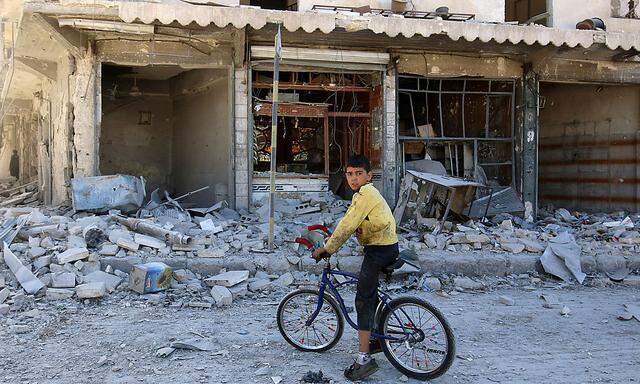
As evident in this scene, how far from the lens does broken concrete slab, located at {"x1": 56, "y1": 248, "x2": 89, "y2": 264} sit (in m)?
6.73

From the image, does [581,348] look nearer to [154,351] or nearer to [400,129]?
[154,351]

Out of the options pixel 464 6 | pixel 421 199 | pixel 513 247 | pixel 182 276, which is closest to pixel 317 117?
pixel 421 199

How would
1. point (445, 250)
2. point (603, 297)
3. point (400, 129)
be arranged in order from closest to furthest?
1. point (603, 297)
2. point (445, 250)
3. point (400, 129)

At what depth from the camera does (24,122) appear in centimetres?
2050

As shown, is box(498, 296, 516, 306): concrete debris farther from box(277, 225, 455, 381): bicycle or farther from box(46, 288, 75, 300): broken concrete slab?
box(46, 288, 75, 300): broken concrete slab

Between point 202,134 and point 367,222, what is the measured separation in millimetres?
8364

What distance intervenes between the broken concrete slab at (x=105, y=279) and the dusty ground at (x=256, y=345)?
0.24m

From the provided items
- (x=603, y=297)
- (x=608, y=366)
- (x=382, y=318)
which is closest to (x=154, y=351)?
(x=382, y=318)

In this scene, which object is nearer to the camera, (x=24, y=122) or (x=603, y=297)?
(x=603, y=297)

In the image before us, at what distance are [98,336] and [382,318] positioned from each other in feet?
9.04

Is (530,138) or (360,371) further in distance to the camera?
(530,138)

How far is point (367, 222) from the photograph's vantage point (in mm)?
4137

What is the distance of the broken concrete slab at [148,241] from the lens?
746cm

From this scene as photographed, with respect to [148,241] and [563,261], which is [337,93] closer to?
[148,241]
